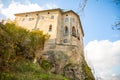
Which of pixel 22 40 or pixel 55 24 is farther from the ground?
pixel 55 24

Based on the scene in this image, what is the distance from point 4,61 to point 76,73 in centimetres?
1596

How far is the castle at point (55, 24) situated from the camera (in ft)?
117

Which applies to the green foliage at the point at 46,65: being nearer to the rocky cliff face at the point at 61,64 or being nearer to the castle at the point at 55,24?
the rocky cliff face at the point at 61,64

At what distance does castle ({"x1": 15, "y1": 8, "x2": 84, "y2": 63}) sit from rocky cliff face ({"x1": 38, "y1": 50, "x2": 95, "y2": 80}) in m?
4.07

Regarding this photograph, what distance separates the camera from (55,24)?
3722cm

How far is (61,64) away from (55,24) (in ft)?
41.6

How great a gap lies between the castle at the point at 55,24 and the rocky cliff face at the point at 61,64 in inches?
160

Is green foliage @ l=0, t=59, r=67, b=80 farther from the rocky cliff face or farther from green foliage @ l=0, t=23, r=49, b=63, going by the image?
the rocky cliff face

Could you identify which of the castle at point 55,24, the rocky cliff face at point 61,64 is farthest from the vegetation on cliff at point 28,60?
the castle at point 55,24

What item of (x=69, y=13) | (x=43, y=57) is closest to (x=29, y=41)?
(x=43, y=57)

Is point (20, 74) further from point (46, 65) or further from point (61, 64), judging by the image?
point (61, 64)

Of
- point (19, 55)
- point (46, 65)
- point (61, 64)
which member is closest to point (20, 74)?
point (19, 55)

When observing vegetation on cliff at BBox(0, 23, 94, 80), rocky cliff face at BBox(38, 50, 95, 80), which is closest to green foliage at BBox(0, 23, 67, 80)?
vegetation on cliff at BBox(0, 23, 94, 80)

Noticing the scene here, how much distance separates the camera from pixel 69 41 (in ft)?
118
